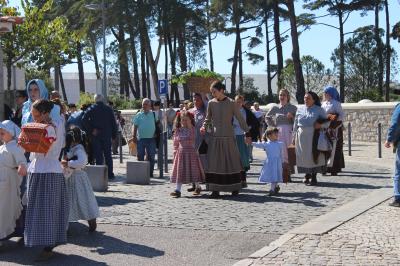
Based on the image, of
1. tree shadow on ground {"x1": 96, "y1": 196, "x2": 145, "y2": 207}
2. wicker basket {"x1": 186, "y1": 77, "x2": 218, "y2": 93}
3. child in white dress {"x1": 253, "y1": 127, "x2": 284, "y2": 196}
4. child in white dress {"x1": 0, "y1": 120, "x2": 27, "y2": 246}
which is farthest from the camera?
wicker basket {"x1": 186, "y1": 77, "x2": 218, "y2": 93}

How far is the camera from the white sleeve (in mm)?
8016

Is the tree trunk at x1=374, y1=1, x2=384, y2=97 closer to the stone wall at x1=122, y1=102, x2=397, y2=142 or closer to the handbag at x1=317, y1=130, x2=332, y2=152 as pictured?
the stone wall at x1=122, y1=102, x2=397, y2=142

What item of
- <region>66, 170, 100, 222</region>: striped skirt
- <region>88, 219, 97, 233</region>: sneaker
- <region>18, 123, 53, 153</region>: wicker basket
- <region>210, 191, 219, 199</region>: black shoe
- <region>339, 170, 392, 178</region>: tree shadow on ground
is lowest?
<region>88, 219, 97, 233</region>: sneaker

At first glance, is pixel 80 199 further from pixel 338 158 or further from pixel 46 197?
pixel 338 158

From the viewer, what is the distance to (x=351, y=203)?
10.2 m

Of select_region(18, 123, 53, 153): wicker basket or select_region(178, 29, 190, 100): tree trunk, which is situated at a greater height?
select_region(178, 29, 190, 100): tree trunk

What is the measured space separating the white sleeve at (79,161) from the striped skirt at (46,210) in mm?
760

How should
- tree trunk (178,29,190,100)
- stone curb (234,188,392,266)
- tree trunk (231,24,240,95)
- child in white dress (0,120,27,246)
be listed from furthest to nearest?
tree trunk (231,24,240,95)
tree trunk (178,29,190,100)
child in white dress (0,120,27,246)
stone curb (234,188,392,266)

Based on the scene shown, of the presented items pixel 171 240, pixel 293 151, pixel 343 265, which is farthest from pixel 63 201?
pixel 293 151

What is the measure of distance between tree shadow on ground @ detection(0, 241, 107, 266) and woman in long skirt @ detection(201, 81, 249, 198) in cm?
418

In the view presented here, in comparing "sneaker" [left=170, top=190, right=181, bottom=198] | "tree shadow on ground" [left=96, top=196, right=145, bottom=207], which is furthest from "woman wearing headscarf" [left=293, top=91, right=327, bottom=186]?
"tree shadow on ground" [left=96, top=196, right=145, bottom=207]

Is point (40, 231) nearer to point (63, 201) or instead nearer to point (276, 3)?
point (63, 201)

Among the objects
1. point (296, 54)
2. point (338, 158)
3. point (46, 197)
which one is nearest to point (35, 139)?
point (46, 197)

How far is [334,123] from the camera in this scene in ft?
44.0
